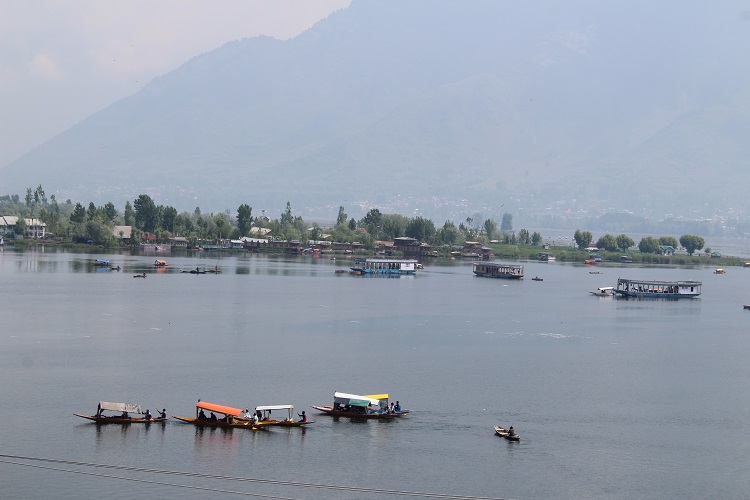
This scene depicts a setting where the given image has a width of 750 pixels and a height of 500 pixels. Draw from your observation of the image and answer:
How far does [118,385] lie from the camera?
35.5m

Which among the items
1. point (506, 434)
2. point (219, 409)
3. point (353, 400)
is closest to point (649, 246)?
point (353, 400)

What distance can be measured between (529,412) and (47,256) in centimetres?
6888

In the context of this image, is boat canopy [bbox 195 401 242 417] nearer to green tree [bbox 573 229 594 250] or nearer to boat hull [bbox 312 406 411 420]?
boat hull [bbox 312 406 411 420]

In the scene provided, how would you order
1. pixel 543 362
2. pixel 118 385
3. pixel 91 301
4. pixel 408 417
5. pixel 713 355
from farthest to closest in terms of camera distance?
pixel 91 301, pixel 713 355, pixel 543 362, pixel 118 385, pixel 408 417

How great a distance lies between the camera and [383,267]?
92625mm

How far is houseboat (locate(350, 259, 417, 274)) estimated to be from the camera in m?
90.3

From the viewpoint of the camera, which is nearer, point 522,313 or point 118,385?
point 118,385

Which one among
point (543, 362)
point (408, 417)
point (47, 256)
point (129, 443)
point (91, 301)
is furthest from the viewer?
point (47, 256)

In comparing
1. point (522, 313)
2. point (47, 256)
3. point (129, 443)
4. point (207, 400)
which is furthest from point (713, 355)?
point (47, 256)

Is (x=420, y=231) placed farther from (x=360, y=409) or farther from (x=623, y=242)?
(x=360, y=409)

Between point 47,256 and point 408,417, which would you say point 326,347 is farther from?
point 47,256

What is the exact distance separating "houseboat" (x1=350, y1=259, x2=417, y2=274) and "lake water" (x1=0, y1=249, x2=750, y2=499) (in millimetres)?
22565

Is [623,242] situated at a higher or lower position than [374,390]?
higher

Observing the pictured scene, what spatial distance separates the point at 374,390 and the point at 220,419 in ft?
22.8
